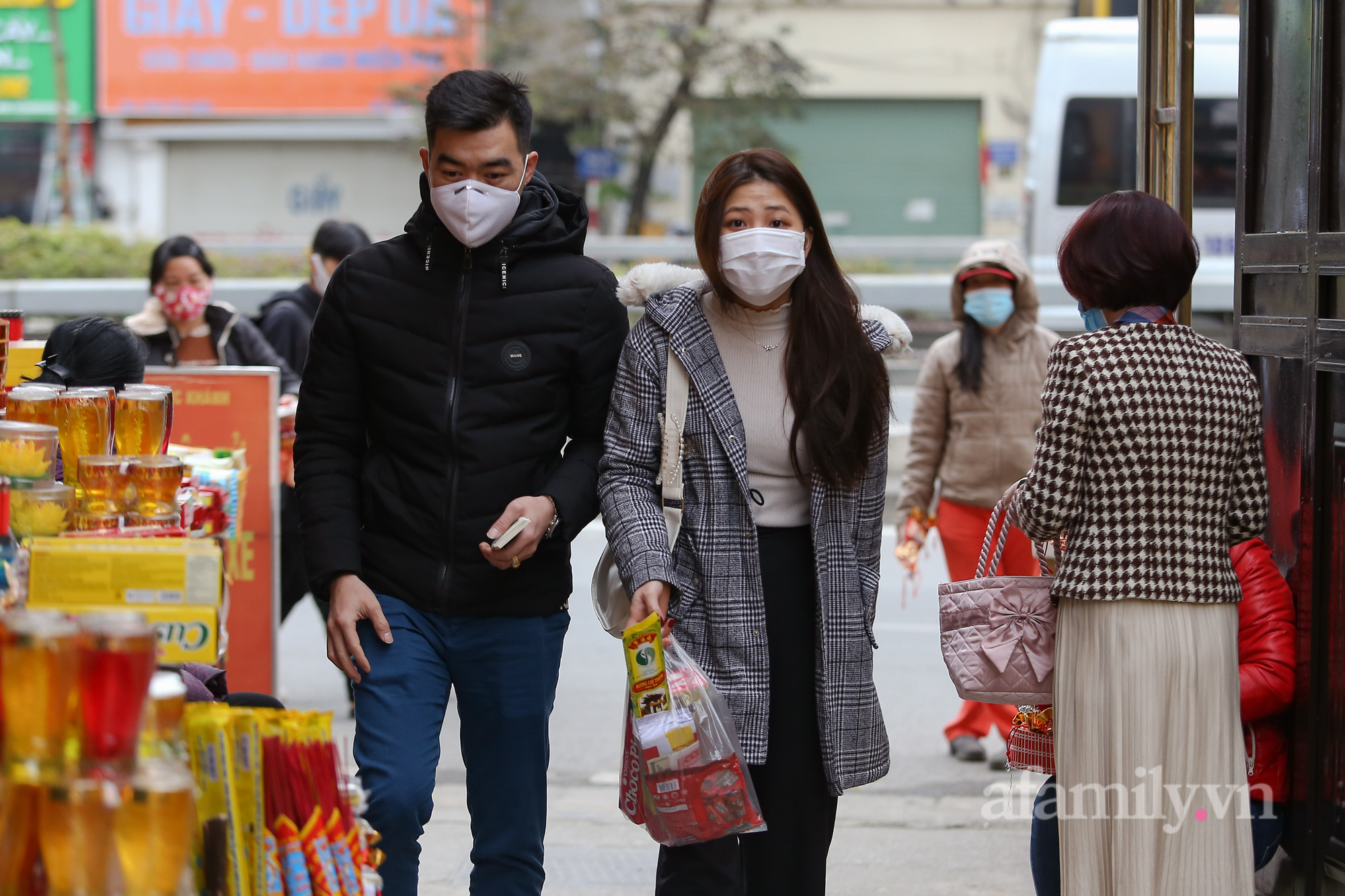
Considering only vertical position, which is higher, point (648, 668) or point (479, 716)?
point (648, 668)

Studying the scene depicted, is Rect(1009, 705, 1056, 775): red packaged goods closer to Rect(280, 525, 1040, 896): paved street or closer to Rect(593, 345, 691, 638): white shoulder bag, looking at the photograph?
Rect(593, 345, 691, 638): white shoulder bag

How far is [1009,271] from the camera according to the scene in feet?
17.6

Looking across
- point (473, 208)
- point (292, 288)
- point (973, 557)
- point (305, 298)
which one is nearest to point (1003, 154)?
point (292, 288)

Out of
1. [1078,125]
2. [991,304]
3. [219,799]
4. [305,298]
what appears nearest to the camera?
[219,799]

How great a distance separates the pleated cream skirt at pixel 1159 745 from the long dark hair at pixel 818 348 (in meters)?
0.54

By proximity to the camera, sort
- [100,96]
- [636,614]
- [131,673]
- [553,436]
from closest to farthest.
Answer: [131,673] < [636,614] < [553,436] < [100,96]

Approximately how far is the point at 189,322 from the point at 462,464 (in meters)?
3.37

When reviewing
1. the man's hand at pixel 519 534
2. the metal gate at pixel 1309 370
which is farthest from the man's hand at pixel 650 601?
the metal gate at pixel 1309 370

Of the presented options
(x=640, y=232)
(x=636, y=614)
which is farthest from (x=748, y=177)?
(x=640, y=232)

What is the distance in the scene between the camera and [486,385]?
2951 mm

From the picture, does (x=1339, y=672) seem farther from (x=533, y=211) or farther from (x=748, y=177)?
(x=533, y=211)

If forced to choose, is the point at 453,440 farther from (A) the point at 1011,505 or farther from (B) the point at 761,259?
(A) the point at 1011,505

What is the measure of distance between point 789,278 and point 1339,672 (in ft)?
4.68

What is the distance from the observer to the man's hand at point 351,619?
113 inches
